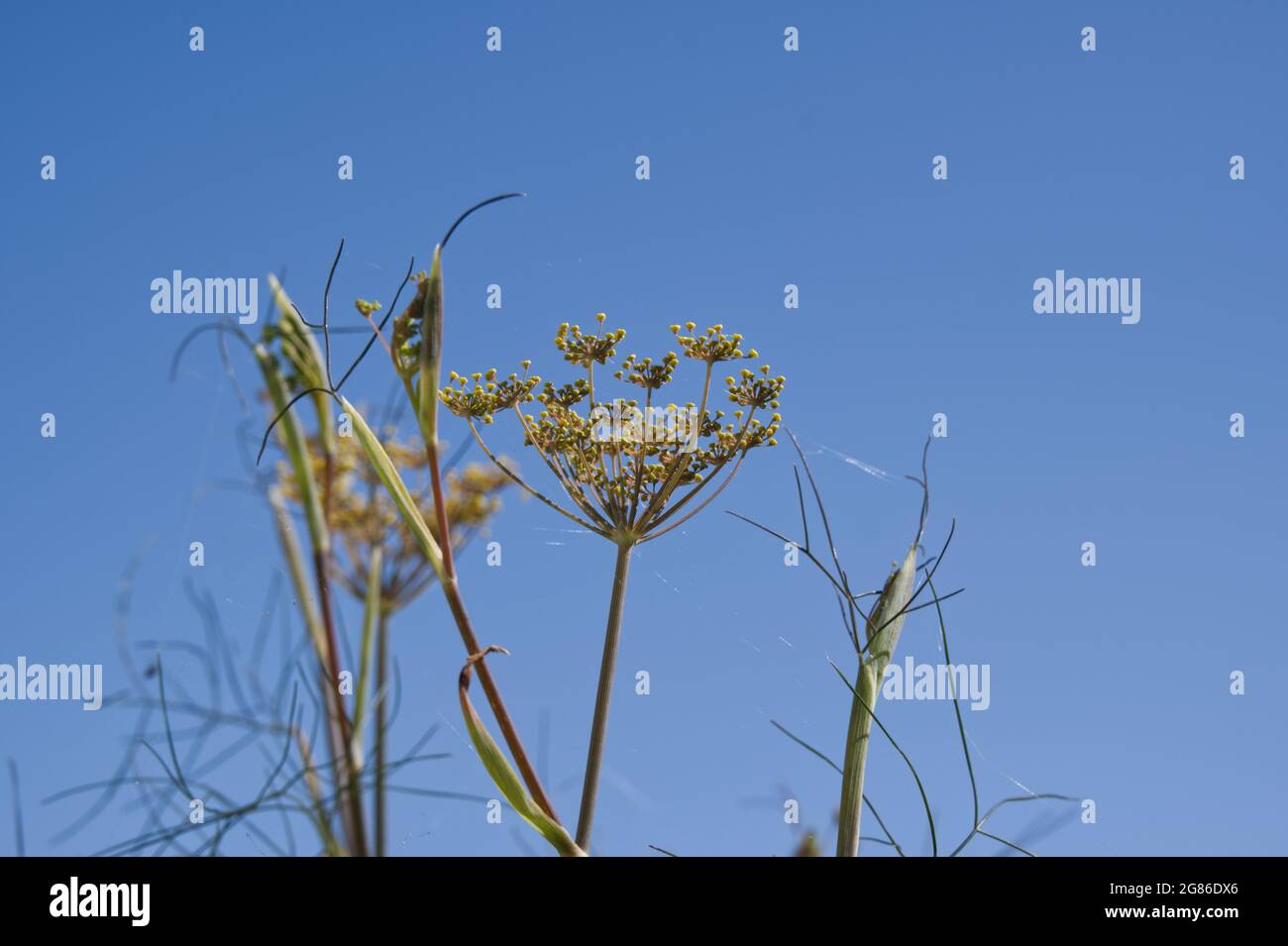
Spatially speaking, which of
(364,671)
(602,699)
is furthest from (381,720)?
(602,699)

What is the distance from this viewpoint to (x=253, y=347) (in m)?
0.88

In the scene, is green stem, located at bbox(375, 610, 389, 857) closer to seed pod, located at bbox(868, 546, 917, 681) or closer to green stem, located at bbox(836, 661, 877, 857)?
green stem, located at bbox(836, 661, 877, 857)

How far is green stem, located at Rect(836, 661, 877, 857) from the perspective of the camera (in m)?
1.18

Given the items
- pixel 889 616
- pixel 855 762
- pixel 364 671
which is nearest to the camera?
pixel 364 671

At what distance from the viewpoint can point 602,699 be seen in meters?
1.47

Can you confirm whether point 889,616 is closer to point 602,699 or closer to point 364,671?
point 602,699

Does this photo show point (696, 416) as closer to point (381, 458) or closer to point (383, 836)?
point (381, 458)

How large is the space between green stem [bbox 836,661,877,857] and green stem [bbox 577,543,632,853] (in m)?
0.27

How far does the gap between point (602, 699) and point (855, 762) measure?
0.36 meters

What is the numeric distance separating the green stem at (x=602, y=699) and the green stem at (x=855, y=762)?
267 mm
